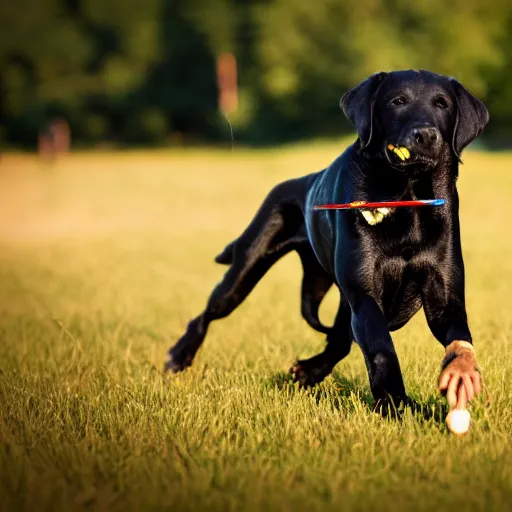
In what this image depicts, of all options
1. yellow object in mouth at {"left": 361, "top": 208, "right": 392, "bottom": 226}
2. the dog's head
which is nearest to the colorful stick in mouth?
yellow object in mouth at {"left": 361, "top": 208, "right": 392, "bottom": 226}

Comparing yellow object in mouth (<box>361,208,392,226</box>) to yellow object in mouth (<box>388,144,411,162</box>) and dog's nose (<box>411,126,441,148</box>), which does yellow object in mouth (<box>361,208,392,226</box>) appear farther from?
dog's nose (<box>411,126,441,148</box>)

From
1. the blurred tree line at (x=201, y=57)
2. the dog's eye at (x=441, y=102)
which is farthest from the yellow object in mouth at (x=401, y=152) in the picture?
the blurred tree line at (x=201, y=57)

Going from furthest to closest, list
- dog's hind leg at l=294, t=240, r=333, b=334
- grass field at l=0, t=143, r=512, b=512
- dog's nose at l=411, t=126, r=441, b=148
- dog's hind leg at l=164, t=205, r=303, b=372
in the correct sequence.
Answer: dog's hind leg at l=294, t=240, r=333, b=334, dog's hind leg at l=164, t=205, r=303, b=372, dog's nose at l=411, t=126, r=441, b=148, grass field at l=0, t=143, r=512, b=512

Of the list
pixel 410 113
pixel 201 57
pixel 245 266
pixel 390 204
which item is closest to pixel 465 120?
pixel 410 113

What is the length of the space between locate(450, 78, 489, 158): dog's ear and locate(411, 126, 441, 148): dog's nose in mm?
273

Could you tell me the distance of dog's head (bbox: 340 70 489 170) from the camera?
4047 mm

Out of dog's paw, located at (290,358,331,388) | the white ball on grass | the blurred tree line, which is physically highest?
the blurred tree line

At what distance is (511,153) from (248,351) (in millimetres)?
27015

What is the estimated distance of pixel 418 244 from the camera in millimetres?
4172

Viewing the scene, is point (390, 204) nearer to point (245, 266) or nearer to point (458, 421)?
point (458, 421)

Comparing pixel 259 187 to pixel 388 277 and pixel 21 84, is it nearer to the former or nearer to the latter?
pixel 388 277

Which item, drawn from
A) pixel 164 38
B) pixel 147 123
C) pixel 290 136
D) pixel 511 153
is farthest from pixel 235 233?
pixel 164 38

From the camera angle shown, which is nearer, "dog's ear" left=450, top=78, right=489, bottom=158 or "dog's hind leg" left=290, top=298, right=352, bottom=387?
"dog's ear" left=450, top=78, right=489, bottom=158

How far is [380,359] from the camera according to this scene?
402cm
